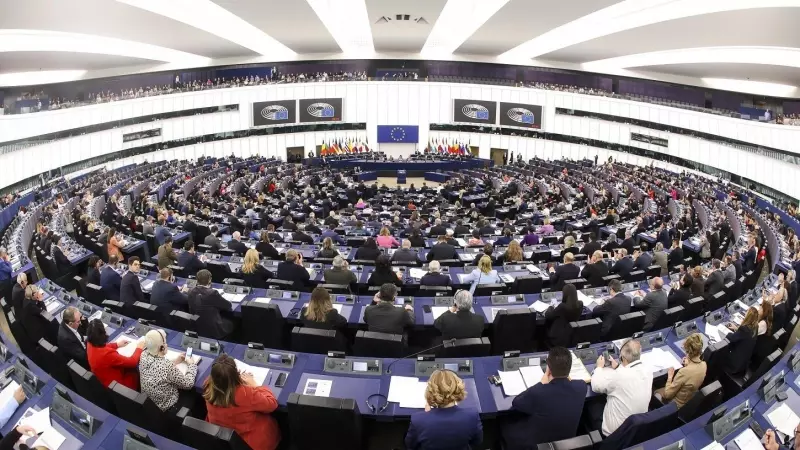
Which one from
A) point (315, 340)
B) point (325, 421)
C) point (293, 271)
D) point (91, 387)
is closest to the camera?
point (325, 421)

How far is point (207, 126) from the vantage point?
3616 cm

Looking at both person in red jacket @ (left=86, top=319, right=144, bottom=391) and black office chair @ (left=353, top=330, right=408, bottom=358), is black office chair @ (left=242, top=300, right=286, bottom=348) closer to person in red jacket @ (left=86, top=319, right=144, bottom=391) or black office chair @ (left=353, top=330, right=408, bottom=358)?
black office chair @ (left=353, top=330, right=408, bottom=358)

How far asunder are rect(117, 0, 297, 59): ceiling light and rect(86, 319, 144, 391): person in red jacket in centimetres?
1542

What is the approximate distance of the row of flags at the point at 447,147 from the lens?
40281mm

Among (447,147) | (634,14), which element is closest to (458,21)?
(634,14)

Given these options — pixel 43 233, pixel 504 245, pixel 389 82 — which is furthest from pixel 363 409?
pixel 389 82

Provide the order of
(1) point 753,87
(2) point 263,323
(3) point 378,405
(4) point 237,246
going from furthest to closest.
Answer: (1) point 753,87, (4) point 237,246, (2) point 263,323, (3) point 378,405

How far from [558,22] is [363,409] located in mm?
22089

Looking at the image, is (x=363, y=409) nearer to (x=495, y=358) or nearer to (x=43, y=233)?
(x=495, y=358)

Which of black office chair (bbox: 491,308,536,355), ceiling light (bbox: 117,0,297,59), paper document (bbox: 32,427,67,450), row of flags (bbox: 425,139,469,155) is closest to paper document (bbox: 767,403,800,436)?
black office chair (bbox: 491,308,536,355)

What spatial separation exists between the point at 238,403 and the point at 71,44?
2683 centimetres

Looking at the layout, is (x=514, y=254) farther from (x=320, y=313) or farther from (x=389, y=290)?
(x=320, y=313)

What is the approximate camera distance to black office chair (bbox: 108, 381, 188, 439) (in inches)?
190

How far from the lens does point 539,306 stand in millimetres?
8109
